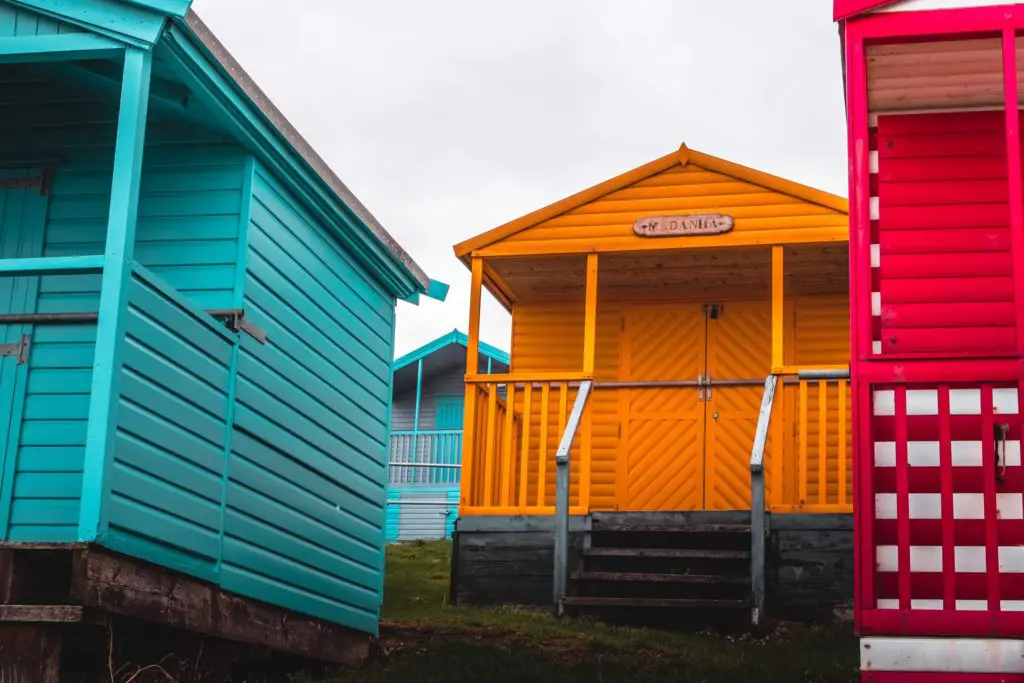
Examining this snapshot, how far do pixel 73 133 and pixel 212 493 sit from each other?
2.59 meters

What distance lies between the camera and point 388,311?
11727 millimetres

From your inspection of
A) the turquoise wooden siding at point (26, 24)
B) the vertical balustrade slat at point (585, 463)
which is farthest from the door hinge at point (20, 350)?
the vertical balustrade slat at point (585, 463)

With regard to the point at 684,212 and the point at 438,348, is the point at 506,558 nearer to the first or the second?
the point at 684,212

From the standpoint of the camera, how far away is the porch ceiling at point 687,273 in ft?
43.9

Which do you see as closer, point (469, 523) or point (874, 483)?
point (874, 483)

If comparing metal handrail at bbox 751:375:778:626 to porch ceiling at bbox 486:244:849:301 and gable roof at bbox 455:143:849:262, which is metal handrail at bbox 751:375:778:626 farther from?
gable roof at bbox 455:143:849:262

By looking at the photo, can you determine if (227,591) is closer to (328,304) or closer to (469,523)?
(328,304)

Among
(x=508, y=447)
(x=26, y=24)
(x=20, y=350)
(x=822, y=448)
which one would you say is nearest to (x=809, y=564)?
(x=822, y=448)

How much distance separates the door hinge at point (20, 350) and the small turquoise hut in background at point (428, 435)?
680 inches

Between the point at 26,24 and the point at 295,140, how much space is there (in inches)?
79.9

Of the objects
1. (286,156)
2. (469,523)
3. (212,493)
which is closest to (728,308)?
(469,523)

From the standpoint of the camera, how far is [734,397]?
14.5m

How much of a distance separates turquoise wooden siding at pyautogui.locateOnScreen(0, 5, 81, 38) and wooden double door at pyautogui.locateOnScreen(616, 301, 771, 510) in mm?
7896

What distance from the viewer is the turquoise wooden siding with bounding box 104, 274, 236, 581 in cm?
721
